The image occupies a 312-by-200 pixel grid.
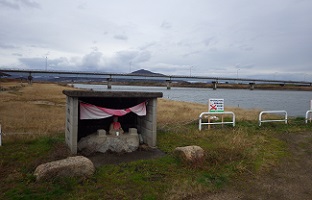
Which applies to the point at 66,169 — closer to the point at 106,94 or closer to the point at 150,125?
the point at 106,94

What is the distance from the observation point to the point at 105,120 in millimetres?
10547

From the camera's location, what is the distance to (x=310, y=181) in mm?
6414

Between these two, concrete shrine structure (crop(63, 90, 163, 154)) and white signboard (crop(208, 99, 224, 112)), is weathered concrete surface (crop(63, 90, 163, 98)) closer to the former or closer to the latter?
concrete shrine structure (crop(63, 90, 163, 154))

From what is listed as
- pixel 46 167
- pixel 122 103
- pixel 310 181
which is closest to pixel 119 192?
pixel 46 167

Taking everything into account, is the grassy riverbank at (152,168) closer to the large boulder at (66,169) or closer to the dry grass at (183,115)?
the large boulder at (66,169)

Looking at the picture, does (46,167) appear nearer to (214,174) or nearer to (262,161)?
(214,174)

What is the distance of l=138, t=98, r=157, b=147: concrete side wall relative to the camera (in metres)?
9.28

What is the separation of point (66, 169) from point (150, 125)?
4062 millimetres

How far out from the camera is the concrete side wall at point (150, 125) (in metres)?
9.28

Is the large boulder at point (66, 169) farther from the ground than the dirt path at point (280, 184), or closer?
farther from the ground

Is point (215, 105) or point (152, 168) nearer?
point (152, 168)

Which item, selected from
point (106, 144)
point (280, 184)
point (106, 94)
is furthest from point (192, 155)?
point (106, 94)

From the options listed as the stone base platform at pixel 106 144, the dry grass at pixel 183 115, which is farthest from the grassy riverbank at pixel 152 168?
the dry grass at pixel 183 115

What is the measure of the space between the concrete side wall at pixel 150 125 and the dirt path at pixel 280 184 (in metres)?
3.71
